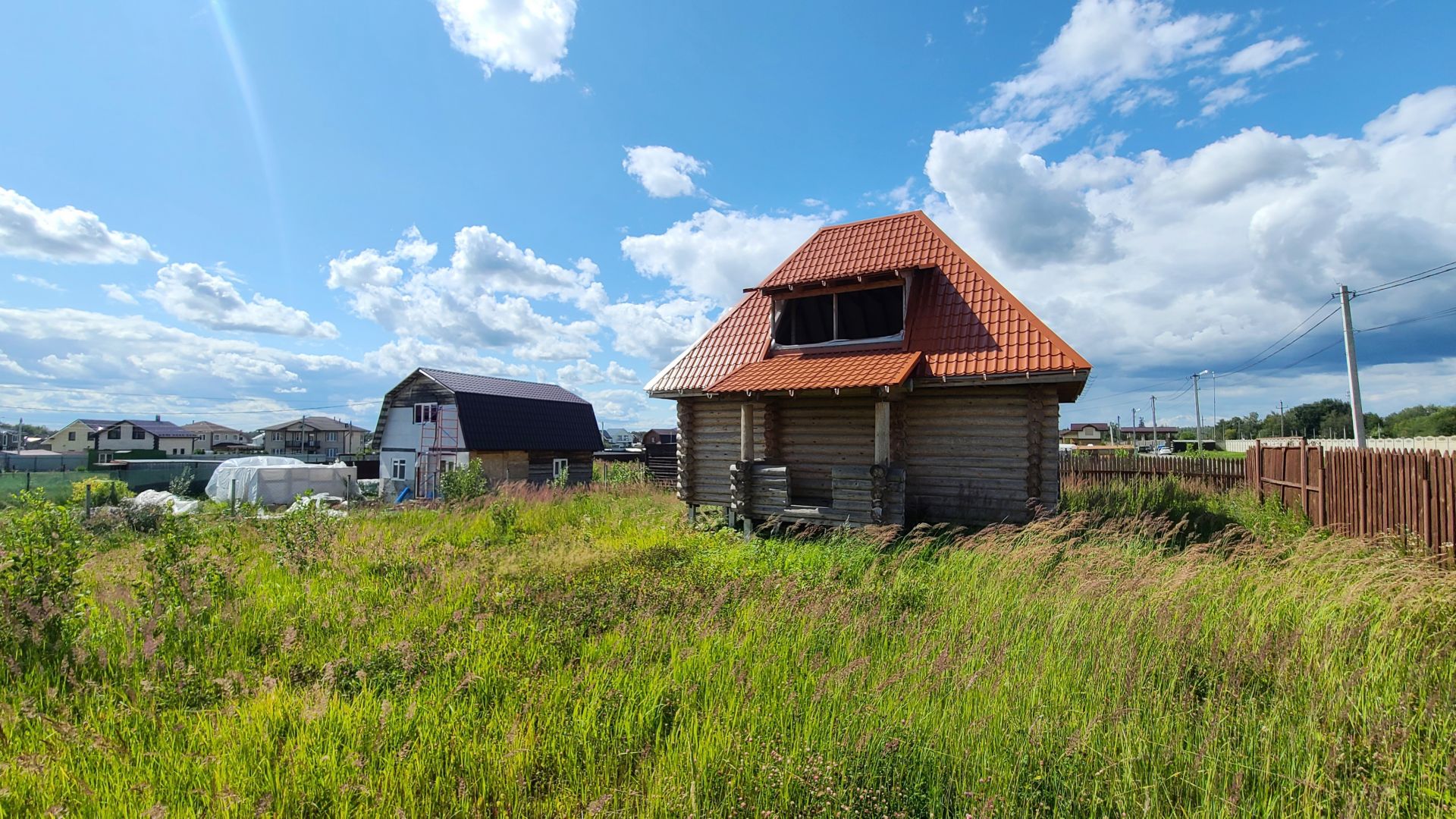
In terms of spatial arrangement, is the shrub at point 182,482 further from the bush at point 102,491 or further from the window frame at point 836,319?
the window frame at point 836,319

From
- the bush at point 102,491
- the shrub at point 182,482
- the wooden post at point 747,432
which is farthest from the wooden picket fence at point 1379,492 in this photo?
the shrub at point 182,482

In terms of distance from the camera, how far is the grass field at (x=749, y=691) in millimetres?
2879

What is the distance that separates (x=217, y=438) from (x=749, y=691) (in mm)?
103130

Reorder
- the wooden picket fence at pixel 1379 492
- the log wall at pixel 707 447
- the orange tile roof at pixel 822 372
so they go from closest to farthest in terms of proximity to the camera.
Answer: the wooden picket fence at pixel 1379 492 < the orange tile roof at pixel 822 372 < the log wall at pixel 707 447

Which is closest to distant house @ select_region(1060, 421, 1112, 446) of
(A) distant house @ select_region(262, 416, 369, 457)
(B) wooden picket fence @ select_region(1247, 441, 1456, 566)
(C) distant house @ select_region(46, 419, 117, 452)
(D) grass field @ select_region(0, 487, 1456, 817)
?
(B) wooden picket fence @ select_region(1247, 441, 1456, 566)

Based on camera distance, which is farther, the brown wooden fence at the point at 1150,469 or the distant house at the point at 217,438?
the distant house at the point at 217,438

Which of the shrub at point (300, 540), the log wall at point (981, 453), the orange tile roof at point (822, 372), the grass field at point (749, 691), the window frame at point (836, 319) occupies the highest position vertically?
the window frame at point (836, 319)

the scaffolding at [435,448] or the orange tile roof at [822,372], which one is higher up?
the orange tile roof at [822,372]

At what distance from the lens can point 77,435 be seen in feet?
225

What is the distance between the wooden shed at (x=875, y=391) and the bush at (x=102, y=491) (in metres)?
16.1

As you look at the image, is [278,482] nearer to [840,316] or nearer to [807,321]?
[807,321]

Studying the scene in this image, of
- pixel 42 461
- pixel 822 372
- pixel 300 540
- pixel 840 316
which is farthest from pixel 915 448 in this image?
pixel 42 461

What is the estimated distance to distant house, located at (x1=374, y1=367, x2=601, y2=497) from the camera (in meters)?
27.0

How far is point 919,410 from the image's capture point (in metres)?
10.8
